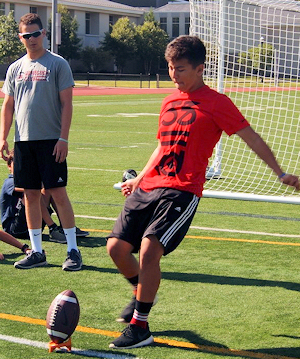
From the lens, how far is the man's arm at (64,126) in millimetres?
6566

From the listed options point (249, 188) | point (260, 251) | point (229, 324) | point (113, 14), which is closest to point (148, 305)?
point (229, 324)

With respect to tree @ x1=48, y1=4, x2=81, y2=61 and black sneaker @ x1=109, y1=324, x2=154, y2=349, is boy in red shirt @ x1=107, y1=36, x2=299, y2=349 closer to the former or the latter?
black sneaker @ x1=109, y1=324, x2=154, y2=349

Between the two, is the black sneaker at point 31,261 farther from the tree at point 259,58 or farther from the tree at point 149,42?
the tree at point 149,42

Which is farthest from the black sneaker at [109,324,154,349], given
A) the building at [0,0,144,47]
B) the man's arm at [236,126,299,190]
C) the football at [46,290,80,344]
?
the building at [0,0,144,47]

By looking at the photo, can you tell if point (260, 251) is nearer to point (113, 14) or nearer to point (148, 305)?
point (148, 305)

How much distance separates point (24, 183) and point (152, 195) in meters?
2.21

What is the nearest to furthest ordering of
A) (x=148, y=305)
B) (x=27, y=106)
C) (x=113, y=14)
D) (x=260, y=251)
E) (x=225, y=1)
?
(x=148, y=305)
(x=27, y=106)
(x=260, y=251)
(x=225, y=1)
(x=113, y=14)

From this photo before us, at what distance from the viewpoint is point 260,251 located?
24.4 ft

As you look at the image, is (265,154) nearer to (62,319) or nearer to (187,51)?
(187,51)

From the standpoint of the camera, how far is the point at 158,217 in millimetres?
4781

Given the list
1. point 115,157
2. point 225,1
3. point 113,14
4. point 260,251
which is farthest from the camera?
point 113,14

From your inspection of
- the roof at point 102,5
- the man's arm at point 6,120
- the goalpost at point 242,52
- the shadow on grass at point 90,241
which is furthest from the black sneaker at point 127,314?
the roof at point 102,5

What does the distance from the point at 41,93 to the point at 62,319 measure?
2.61 meters

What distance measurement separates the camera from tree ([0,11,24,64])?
5694 cm
